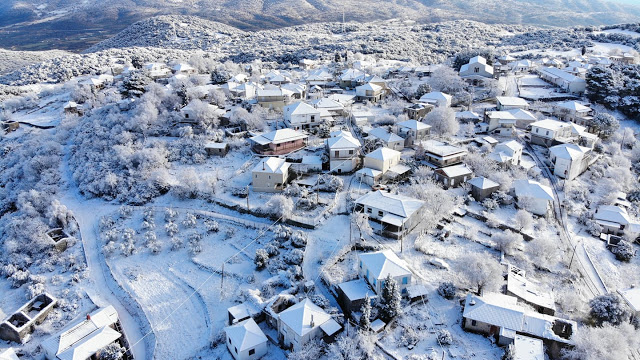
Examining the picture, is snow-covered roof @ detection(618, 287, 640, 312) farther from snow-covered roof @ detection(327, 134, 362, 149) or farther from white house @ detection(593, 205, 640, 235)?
snow-covered roof @ detection(327, 134, 362, 149)

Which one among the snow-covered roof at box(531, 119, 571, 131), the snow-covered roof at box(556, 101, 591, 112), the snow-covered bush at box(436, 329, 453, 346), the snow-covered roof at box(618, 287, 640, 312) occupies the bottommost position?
the snow-covered roof at box(618, 287, 640, 312)

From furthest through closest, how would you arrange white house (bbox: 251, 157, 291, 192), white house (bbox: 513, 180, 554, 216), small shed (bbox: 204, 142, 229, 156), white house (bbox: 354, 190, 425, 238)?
small shed (bbox: 204, 142, 229, 156)
white house (bbox: 251, 157, 291, 192)
white house (bbox: 513, 180, 554, 216)
white house (bbox: 354, 190, 425, 238)

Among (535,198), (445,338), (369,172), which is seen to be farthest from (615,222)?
(445,338)

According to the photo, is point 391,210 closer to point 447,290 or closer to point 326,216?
point 326,216

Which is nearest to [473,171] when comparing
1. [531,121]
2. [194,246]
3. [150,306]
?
[531,121]

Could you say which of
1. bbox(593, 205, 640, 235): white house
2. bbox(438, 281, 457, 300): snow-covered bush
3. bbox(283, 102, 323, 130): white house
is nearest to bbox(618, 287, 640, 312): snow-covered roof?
bbox(593, 205, 640, 235): white house

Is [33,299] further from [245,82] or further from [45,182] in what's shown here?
[245,82]

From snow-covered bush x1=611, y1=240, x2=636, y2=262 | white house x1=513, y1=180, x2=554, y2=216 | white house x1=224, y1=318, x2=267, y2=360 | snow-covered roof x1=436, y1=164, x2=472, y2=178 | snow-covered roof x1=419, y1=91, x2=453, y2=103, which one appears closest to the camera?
white house x1=224, y1=318, x2=267, y2=360
